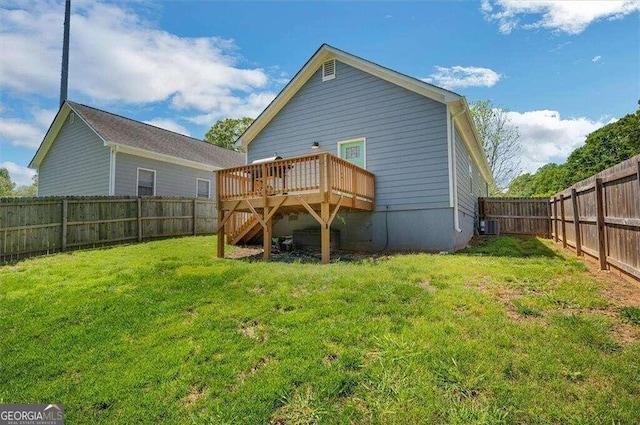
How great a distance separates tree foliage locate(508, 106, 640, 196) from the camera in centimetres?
2431

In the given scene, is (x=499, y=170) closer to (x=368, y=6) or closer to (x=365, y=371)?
(x=368, y=6)

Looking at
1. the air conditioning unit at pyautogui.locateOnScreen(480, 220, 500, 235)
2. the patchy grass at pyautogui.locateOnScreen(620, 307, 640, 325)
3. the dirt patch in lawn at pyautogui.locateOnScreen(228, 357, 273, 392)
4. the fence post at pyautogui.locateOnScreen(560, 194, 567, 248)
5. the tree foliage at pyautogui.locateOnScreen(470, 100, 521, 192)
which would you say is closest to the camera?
the dirt patch in lawn at pyautogui.locateOnScreen(228, 357, 273, 392)

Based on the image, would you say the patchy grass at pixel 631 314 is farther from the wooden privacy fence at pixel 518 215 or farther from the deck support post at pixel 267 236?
the wooden privacy fence at pixel 518 215

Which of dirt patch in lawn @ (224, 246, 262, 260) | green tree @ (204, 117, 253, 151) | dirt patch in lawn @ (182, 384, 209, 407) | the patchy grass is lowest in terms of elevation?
dirt patch in lawn @ (182, 384, 209, 407)

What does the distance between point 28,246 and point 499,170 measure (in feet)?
91.8

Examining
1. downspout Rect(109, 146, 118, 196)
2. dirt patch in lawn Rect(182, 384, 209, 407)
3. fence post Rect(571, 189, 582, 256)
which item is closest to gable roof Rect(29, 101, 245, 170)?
downspout Rect(109, 146, 118, 196)

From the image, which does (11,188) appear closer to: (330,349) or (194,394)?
(194,394)

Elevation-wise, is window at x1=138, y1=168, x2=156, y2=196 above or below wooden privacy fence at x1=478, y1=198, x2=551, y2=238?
above

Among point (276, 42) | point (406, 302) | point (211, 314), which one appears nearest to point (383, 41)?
point (276, 42)

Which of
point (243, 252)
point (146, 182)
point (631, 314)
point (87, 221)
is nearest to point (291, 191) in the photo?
point (243, 252)

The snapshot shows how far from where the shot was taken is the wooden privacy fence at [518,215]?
1411 centimetres

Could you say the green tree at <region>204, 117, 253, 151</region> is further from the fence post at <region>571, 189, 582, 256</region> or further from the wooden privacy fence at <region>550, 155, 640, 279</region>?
the wooden privacy fence at <region>550, 155, 640, 279</region>

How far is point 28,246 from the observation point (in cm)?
Result: 873

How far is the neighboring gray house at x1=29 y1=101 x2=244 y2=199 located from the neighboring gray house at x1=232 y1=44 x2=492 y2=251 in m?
6.15
